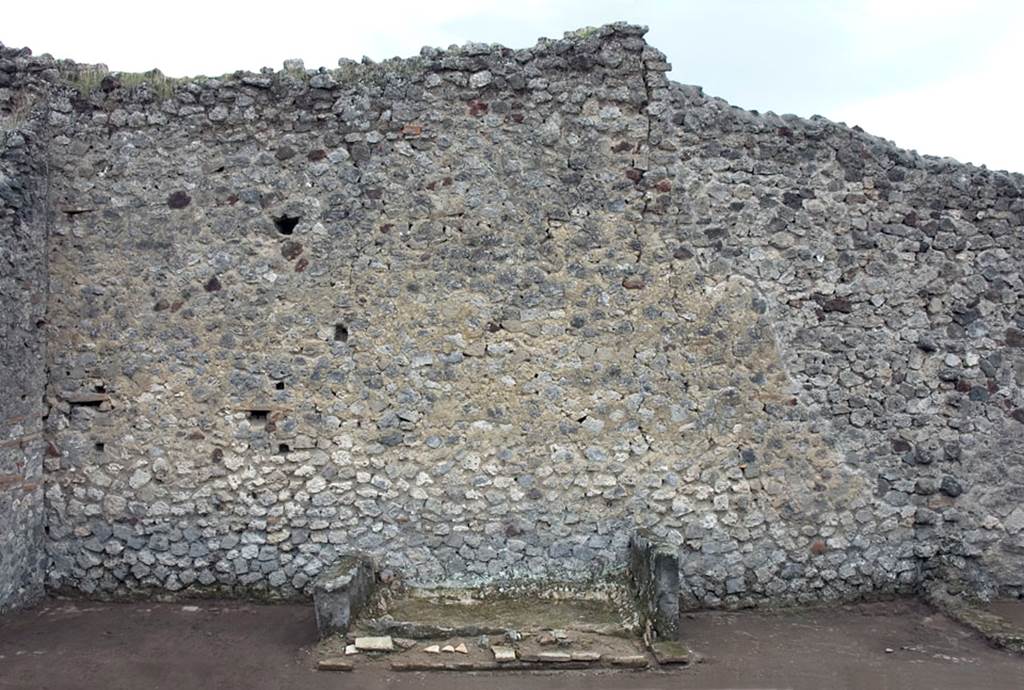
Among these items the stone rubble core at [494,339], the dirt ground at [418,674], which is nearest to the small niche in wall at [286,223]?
the stone rubble core at [494,339]

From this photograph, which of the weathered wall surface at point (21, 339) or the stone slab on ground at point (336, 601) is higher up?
the weathered wall surface at point (21, 339)

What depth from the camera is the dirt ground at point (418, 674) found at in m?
5.51

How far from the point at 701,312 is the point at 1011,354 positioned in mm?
2674

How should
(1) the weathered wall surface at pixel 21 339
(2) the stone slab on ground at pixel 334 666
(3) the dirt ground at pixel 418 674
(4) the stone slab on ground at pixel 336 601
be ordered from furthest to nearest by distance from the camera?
(1) the weathered wall surface at pixel 21 339 < (4) the stone slab on ground at pixel 336 601 < (2) the stone slab on ground at pixel 334 666 < (3) the dirt ground at pixel 418 674

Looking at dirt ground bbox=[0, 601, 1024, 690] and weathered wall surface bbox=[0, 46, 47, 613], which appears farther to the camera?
weathered wall surface bbox=[0, 46, 47, 613]

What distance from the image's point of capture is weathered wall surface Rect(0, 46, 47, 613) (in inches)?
256

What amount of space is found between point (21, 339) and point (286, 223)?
7.29ft

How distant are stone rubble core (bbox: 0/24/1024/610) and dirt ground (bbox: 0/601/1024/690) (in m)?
0.29

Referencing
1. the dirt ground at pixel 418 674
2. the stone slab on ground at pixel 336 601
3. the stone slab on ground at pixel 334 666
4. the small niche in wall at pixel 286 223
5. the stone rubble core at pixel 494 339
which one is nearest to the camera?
the dirt ground at pixel 418 674

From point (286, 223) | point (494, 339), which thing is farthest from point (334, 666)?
point (286, 223)

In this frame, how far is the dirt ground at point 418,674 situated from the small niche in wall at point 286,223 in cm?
305

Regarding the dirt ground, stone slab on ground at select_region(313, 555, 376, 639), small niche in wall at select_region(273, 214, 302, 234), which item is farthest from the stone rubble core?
stone slab on ground at select_region(313, 555, 376, 639)

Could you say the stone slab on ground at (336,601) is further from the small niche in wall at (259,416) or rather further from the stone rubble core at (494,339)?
the small niche in wall at (259,416)

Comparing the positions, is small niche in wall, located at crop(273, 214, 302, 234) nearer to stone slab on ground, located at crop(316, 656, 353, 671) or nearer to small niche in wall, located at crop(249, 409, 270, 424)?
small niche in wall, located at crop(249, 409, 270, 424)
